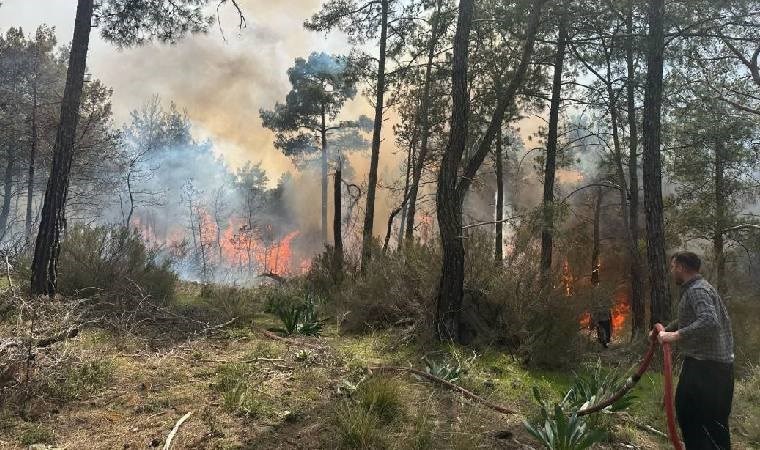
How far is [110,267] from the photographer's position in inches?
340

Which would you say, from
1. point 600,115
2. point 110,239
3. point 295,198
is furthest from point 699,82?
point 295,198

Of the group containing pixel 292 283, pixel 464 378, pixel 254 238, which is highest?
pixel 254 238

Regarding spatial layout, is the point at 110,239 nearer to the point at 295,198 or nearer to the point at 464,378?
the point at 464,378

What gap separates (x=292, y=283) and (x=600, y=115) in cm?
1173

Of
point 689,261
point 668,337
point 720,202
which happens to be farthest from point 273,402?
point 720,202

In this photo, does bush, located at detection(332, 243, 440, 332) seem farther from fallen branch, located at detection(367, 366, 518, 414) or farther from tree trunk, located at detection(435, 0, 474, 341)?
fallen branch, located at detection(367, 366, 518, 414)

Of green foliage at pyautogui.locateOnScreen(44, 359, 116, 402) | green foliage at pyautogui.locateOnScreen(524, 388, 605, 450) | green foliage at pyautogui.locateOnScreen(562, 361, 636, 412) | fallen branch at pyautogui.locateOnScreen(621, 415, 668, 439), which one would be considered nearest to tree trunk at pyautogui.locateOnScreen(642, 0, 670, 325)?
fallen branch at pyautogui.locateOnScreen(621, 415, 668, 439)

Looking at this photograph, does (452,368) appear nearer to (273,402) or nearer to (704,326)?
(273,402)

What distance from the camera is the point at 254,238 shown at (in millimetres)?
46281

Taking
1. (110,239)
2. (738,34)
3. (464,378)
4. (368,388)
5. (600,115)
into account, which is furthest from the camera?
(600,115)

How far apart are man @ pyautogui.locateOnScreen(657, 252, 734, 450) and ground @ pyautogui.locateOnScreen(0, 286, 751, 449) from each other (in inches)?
27.4

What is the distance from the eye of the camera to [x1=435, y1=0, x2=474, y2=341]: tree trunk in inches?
288

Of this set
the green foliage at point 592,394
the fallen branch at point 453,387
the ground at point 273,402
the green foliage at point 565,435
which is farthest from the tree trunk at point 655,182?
the green foliage at point 565,435

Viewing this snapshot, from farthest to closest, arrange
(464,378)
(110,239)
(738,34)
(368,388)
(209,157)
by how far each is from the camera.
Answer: (209,157)
(738,34)
(110,239)
(464,378)
(368,388)
